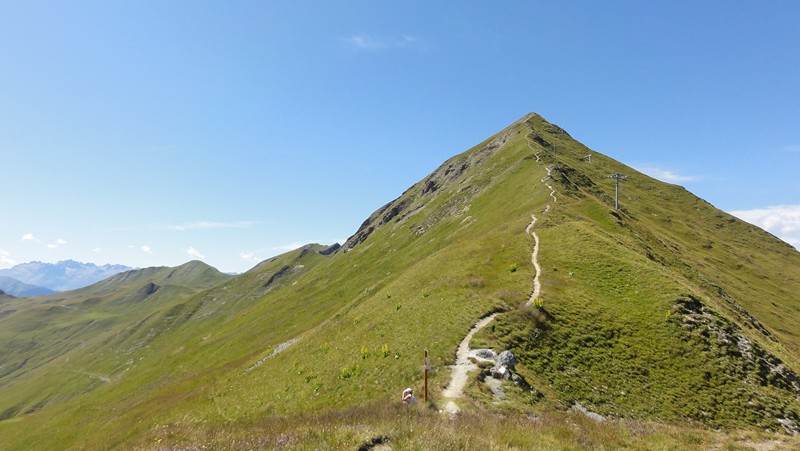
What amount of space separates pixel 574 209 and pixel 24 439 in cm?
13856

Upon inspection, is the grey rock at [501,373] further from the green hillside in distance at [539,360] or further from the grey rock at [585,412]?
the grey rock at [585,412]

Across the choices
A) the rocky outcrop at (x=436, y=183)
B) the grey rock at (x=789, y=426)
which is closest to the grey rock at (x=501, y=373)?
the grey rock at (x=789, y=426)

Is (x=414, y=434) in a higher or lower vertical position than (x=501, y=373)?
higher

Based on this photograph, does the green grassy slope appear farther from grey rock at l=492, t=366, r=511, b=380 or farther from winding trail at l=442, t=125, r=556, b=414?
grey rock at l=492, t=366, r=511, b=380

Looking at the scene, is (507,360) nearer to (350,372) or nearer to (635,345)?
(350,372)

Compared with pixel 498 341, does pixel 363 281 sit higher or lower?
higher

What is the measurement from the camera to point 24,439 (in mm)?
95438

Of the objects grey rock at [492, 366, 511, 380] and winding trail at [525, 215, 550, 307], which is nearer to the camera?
grey rock at [492, 366, 511, 380]

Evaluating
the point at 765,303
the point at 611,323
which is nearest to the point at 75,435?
the point at 611,323

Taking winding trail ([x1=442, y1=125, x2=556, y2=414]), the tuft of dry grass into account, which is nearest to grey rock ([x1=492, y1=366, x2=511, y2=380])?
winding trail ([x1=442, y1=125, x2=556, y2=414])

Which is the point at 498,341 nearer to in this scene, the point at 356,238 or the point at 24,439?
the point at 24,439

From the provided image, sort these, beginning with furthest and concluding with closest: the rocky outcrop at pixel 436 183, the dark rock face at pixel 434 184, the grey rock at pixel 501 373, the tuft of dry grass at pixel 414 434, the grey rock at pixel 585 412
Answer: the dark rock face at pixel 434 184
the rocky outcrop at pixel 436 183
the grey rock at pixel 501 373
the grey rock at pixel 585 412
the tuft of dry grass at pixel 414 434

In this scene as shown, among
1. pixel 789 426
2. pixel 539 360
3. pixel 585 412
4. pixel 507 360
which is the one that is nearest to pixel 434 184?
pixel 539 360

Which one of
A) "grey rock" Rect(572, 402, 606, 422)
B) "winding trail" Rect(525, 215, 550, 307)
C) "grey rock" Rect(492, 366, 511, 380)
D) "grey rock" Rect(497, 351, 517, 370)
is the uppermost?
"winding trail" Rect(525, 215, 550, 307)
